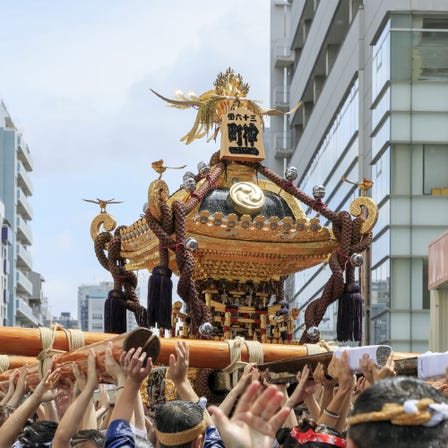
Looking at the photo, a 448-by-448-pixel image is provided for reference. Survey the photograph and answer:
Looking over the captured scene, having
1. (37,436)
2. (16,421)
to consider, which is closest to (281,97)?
(37,436)

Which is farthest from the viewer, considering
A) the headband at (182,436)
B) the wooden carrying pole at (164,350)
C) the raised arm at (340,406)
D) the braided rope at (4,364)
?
the braided rope at (4,364)

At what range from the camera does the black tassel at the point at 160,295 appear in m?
11.0

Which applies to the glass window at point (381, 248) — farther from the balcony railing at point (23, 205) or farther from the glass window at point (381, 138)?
the balcony railing at point (23, 205)

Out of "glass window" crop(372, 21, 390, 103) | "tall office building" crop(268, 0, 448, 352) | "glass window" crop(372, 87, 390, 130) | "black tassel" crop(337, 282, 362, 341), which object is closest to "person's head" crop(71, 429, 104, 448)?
"black tassel" crop(337, 282, 362, 341)

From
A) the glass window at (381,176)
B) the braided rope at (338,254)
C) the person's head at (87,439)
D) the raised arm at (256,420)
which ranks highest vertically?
the glass window at (381,176)

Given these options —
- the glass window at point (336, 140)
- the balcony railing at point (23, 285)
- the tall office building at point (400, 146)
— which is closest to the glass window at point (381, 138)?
the tall office building at point (400, 146)

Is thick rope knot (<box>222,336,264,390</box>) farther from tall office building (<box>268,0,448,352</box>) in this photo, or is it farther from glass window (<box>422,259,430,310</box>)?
glass window (<box>422,259,430,310</box>)

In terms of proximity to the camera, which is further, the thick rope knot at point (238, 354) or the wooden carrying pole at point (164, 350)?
the thick rope knot at point (238, 354)

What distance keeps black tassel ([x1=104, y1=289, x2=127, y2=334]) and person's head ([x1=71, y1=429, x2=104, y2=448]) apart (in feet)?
20.5

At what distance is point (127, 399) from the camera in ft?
16.3

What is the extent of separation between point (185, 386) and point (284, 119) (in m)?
51.8

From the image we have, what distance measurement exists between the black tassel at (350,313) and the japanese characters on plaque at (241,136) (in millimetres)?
1544

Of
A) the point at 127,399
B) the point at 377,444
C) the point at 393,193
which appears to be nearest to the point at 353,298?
the point at 127,399

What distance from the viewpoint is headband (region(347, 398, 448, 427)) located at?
3.21m
